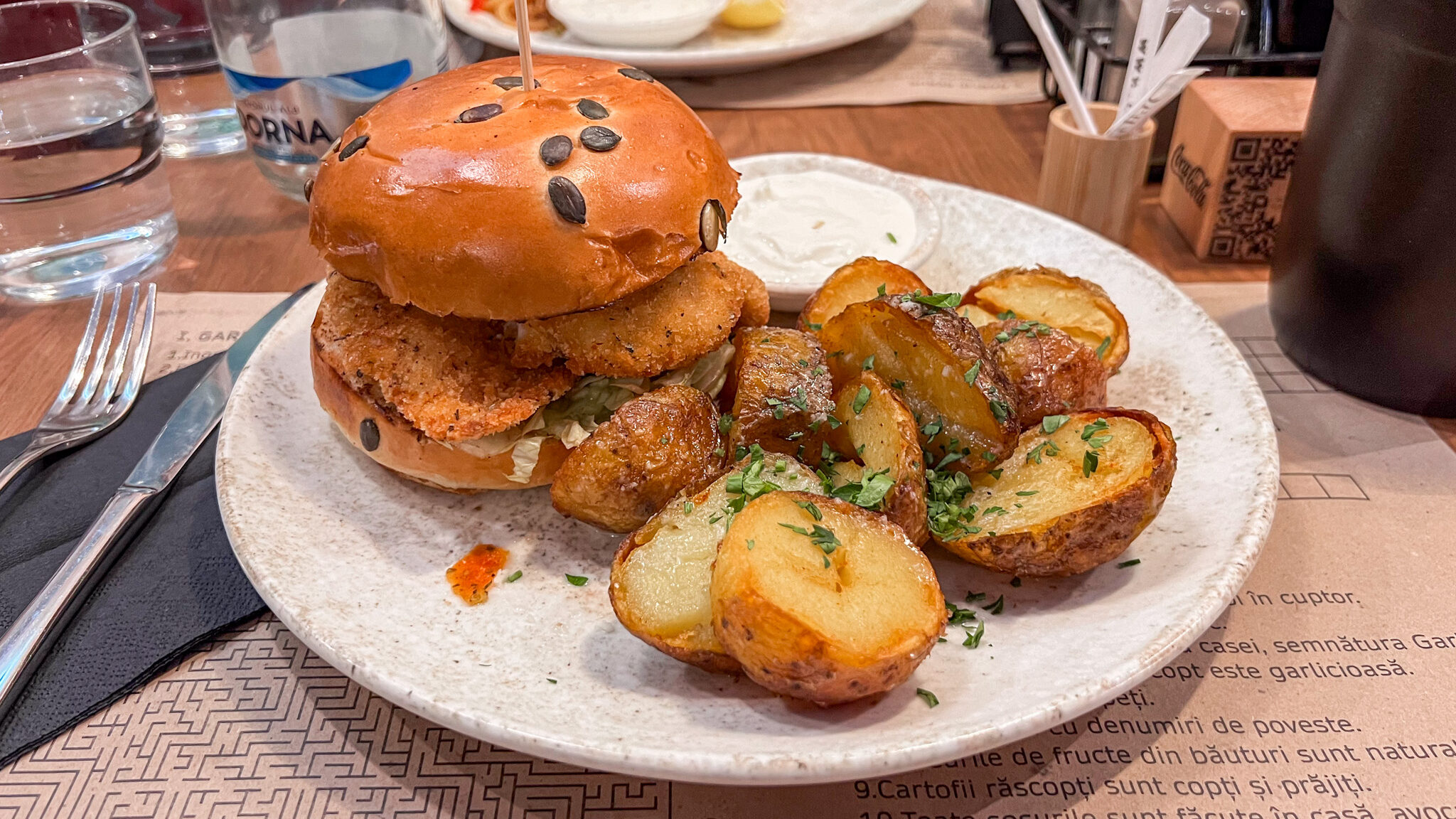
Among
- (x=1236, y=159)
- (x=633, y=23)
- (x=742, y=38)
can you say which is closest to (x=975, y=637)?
(x=1236, y=159)

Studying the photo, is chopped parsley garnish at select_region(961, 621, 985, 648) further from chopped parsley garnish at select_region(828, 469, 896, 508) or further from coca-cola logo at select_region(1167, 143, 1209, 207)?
coca-cola logo at select_region(1167, 143, 1209, 207)

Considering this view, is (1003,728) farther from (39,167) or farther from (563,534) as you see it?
(39,167)

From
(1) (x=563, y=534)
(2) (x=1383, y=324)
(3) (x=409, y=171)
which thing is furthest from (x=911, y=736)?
(2) (x=1383, y=324)

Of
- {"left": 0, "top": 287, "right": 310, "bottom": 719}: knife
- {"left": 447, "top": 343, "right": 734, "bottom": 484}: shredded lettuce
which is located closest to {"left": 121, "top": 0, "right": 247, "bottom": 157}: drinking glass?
{"left": 0, "top": 287, "right": 310, "bottom": 719}: knife

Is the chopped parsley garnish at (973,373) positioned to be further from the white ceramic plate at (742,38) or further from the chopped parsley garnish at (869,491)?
the white ceramic plate at (742,38)

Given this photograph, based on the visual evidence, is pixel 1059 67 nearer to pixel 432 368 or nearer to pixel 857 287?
pixel 857 287

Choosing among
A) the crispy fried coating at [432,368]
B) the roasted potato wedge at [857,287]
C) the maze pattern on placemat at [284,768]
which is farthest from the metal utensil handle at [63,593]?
the roasted potato wedge at [857,287]
